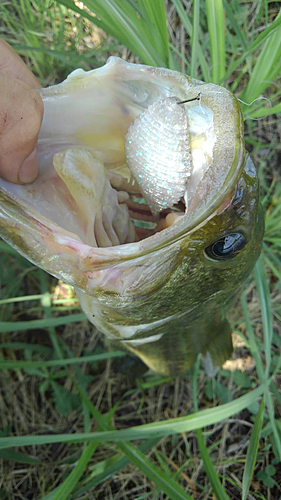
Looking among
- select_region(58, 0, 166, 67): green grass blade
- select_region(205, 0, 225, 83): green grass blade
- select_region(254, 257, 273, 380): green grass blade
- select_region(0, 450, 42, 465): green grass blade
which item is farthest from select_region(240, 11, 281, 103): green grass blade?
select_region(0, 450, 42, 465): green grass blade

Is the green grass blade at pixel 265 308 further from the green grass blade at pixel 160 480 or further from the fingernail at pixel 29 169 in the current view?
the fingernail at pixel 29 169

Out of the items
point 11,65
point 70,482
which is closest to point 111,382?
point 70,482

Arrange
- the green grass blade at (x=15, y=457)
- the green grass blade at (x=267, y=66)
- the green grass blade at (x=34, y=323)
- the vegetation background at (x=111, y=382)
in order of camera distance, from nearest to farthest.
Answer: the green grass blade at (x=267, y=66)
the green grass blade at (x=34, y=323)
the green grass blade at (x=15, y=457)
the vegetation background at (x=111, y=382)

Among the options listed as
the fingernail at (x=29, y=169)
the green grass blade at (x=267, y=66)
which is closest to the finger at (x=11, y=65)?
the fingernail at (x=29, y=169)

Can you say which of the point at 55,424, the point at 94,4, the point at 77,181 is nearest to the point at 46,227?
the point at 77,181

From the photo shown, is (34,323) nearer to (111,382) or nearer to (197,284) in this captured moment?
(111,382)

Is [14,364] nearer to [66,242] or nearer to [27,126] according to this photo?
[66,242]
